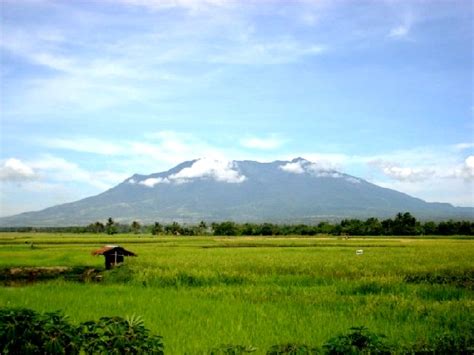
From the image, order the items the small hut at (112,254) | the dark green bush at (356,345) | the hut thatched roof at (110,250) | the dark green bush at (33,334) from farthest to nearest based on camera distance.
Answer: the small hut at (112,254)
the hut thatched roof at (110,250)
the dark green bush at (356,345)
the dark green bush at (33,334)

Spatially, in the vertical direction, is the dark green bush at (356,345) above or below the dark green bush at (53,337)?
below

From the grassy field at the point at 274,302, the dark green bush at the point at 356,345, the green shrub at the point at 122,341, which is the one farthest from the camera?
the grassy field at the point at 274,302

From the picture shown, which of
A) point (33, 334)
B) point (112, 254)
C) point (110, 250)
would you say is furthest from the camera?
point (112, 254)

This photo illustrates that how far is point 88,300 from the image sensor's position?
1312cm

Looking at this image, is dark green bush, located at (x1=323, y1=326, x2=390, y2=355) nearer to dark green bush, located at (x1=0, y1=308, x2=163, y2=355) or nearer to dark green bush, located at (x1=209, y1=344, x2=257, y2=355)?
dark green bush, located at (x1=209, y1=344, x2=257, y2=355)

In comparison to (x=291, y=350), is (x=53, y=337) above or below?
above

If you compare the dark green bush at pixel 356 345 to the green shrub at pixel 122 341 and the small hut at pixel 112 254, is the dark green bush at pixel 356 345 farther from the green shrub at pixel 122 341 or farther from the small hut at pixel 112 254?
the small hut at pixel 112 254

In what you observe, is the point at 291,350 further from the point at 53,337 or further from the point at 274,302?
the point at 274,302

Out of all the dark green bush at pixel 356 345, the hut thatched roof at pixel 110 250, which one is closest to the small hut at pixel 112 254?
the hut thatched roof at pixel 110 250

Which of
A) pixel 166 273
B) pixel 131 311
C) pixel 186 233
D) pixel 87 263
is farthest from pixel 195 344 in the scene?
pixel 186 233

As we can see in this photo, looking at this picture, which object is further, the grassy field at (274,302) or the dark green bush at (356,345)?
the grassy field at (274,302)

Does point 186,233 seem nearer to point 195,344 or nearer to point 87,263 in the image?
point 87,263

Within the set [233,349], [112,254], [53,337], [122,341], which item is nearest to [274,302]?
[233,349]

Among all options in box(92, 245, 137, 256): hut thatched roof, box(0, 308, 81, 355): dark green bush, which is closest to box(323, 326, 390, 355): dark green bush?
box(0, 308, 81, 355): dark green bush
